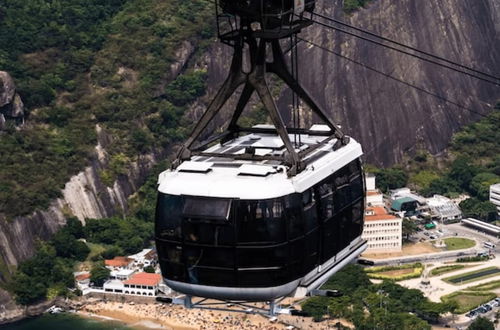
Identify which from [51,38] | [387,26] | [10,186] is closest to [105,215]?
[10,186]

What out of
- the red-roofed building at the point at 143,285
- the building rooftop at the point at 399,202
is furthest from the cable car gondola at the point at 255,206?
the building rooftop at the point at 399,202

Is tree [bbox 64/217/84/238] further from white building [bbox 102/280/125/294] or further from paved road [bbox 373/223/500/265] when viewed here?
paved road [bbox 373/223/500/265]

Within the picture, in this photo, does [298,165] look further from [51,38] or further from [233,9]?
[51,38]

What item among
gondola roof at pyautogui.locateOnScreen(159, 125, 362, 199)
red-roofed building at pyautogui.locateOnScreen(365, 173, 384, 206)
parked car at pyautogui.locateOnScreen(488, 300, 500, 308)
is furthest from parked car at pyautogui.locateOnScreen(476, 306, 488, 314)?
gondola roof at pyautogui.locateOnScreen(159, 125, 362, 199)

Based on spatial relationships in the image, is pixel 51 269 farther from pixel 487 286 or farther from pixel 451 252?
pixel 487 286

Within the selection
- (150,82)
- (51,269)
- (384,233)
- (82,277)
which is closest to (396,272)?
(384,233)

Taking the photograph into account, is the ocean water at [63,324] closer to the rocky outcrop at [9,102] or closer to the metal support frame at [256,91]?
the rocky outcrop at [9,102]
